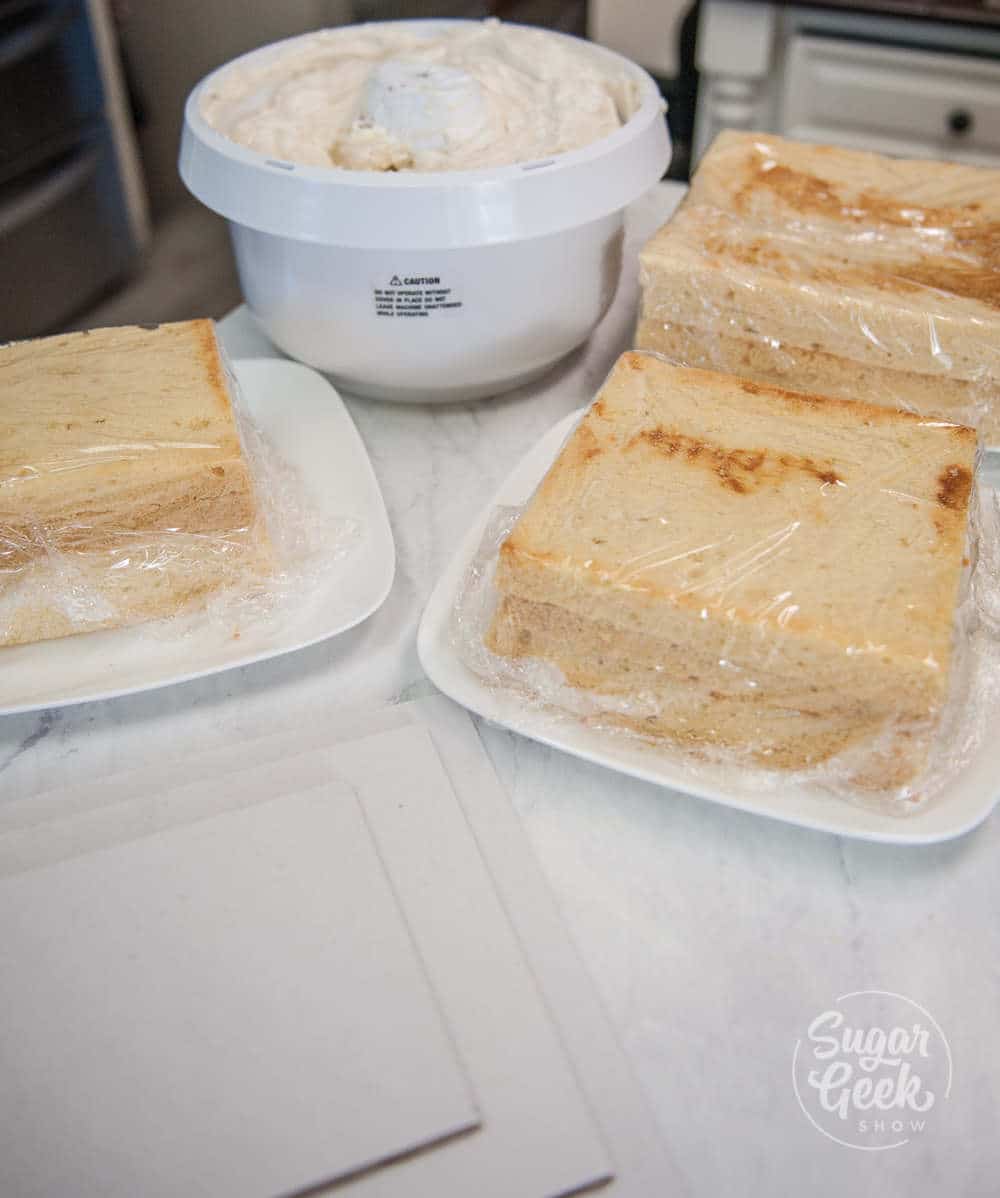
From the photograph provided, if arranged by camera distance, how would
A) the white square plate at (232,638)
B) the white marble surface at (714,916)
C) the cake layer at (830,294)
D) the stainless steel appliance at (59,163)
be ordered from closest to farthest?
the white marble surface at (714,916) < the white square plate at (232,638) < the cake layer at (830,294) < the stainless steel appliance at (59,163)

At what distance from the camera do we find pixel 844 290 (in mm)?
853

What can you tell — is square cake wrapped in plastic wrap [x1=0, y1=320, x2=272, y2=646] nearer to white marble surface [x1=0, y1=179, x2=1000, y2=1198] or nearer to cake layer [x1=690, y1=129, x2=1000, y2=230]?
white marble surface [x1=0, y1=179, x2=1000, y2=1198]

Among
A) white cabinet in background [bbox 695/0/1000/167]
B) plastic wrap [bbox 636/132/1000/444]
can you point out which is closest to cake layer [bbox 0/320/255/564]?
plastic wrap [bbox 636/132/1000/444]

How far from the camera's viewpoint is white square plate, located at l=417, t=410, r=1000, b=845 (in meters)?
0.60

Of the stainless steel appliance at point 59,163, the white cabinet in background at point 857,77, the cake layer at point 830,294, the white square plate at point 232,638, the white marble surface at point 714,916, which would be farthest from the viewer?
the stainless steel appliance at point 59,163

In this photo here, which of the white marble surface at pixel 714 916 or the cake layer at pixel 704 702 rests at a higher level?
the cake layer at pixel 704 702

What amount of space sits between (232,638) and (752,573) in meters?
0.36

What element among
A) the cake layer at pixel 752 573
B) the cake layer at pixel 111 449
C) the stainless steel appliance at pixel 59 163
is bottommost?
the stainless steel appliance at pixel 59 163

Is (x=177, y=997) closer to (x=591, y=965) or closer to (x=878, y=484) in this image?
(x=591, y=965)

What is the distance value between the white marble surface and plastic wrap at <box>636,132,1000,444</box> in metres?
0.35

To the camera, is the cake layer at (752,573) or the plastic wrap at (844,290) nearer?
the cake layer at (752,573)

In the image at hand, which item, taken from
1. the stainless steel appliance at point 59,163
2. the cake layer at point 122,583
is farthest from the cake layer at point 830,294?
the stainless steel appliance at point 59,163

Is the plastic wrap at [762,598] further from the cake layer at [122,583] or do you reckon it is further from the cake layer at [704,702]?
the cake layer at [122,583]

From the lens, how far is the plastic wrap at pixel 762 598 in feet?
1.98
